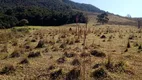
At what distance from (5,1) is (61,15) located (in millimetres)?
56985

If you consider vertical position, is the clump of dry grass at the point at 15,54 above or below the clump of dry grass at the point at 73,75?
above

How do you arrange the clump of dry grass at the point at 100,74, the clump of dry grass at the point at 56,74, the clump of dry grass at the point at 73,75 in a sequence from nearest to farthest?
the clump of dry grass at the point at 73,75 < the clump of dry grass at the point at 56,74 < the clump of dry grass at the point at 100,74

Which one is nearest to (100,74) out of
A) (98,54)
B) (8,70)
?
(98,54)

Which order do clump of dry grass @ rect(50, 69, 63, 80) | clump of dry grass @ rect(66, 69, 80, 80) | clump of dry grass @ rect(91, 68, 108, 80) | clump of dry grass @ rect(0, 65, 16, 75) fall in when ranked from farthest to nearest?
clump of dry grass @ rect(0, 65, 16, 75)
clump of dry grass @ rect(91, 68, 108, 80)
clump of dry grass @ rect(50, 69, 63, 80)
clump of dry grass @ rect(66, 69, 80, 80)

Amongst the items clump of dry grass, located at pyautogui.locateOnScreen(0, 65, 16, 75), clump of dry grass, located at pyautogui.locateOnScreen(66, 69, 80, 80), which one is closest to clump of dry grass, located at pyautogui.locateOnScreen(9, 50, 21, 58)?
clump of dry grass, located at pyautogui.locateOnScreen(0, 65, 16, 75)

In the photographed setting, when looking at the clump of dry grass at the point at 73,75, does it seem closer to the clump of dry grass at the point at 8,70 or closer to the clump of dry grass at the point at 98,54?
the clump of dry grass at the point at 8,70

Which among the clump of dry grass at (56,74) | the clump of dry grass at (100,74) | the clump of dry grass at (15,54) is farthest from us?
the clump of dry grass at (15,54)

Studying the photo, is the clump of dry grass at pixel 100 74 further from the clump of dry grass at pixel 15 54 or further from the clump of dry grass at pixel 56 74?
the clump of dry grass at pixel 15 54

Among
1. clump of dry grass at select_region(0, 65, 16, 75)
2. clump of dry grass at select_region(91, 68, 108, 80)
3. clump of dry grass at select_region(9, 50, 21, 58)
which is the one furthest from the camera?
clump of dry grass at select_region(9, 50, 21, 58)

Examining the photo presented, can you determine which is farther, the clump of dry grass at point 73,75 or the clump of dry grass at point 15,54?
the clump of dry grass at point 15,54

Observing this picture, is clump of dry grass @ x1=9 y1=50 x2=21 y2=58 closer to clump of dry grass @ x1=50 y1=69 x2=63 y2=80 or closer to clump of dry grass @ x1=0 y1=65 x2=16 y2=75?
clump of dry grass @ x1=0 y1=65 x2=16 y2=75

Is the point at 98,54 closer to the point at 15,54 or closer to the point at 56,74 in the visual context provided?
the point at 56,74

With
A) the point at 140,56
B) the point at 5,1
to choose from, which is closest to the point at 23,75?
the point at 140,56

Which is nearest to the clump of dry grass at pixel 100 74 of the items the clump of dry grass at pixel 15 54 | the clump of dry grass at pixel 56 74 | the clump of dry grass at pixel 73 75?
the clump of dry grass at pixel 73 75
